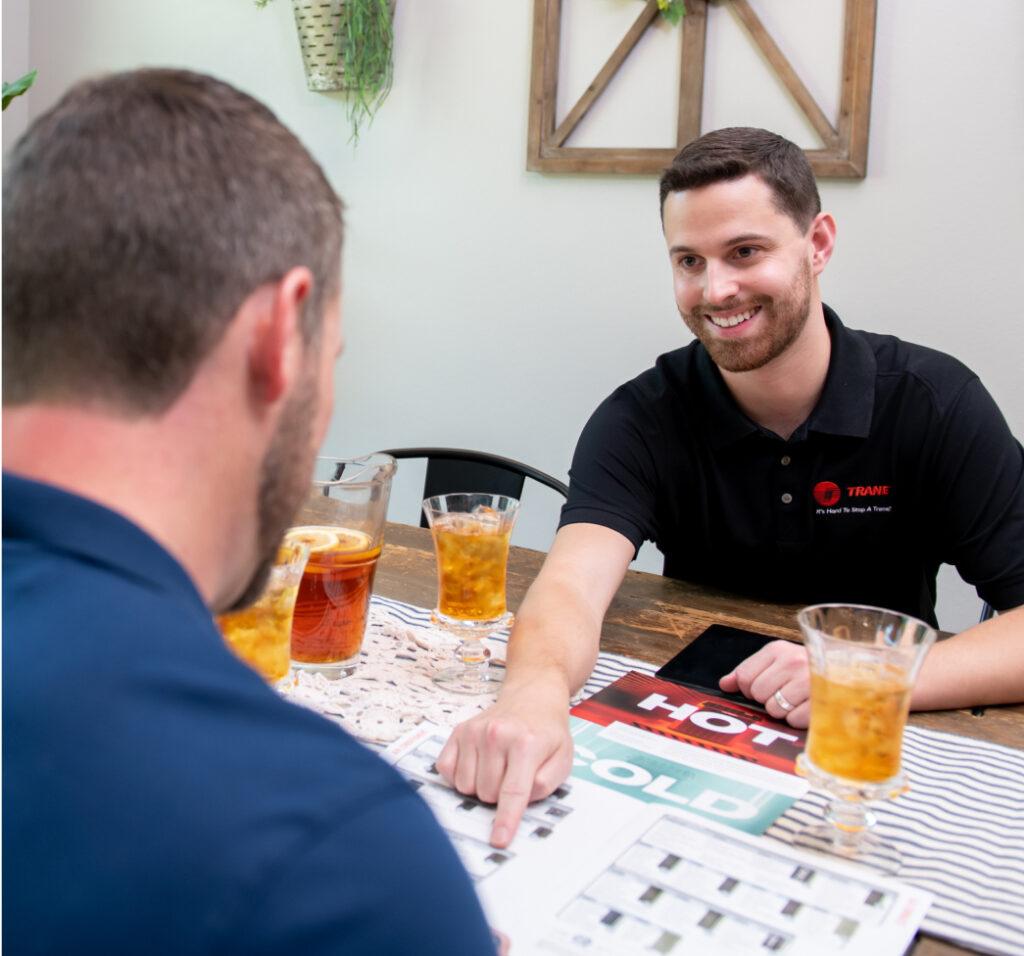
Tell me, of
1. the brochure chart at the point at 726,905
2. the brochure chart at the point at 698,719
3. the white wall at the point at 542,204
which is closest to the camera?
the brochure chart at the point at 726,905

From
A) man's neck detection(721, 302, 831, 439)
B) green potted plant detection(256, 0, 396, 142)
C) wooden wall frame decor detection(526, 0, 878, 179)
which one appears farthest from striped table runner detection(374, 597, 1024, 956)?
green potted plant detection(256, 0, 396, 142)

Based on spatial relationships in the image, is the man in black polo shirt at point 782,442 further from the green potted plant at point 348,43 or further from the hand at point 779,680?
the green potted plant at point 348,43

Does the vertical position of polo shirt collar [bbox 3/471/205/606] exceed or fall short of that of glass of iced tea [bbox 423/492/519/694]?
it exceeds it

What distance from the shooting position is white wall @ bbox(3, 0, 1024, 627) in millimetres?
2514

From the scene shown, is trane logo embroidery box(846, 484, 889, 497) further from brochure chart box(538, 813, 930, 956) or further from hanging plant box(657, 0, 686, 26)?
hanging plant box(657, 0, 686, 26)

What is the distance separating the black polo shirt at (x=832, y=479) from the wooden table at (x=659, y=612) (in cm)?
10

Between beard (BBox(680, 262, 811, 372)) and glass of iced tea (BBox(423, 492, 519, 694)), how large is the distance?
0.67 meters

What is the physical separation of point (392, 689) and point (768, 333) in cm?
97

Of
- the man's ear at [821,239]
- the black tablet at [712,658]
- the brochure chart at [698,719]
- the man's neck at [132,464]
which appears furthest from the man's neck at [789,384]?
the man's neck at [132,464]

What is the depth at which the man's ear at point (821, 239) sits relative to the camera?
1.94m

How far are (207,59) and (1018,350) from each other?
2.70m

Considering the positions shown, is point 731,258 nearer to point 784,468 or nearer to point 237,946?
point 784,468

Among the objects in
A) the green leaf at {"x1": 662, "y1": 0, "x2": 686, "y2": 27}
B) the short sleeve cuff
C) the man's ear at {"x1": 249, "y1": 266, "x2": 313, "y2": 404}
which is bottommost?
the short sleeve cuff

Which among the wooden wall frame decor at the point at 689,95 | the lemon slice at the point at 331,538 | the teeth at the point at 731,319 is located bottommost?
the lemon slice at the point at 331,538
